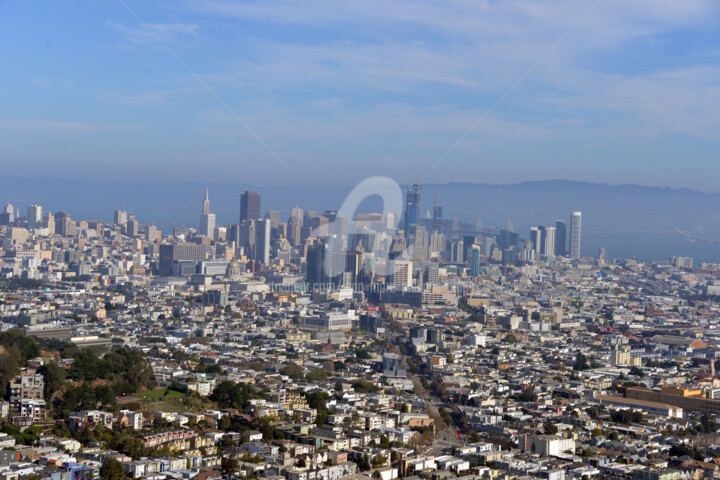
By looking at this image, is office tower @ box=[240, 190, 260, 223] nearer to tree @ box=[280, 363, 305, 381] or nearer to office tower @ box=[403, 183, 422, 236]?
office tower @ box=[403, 183, 422, 236]

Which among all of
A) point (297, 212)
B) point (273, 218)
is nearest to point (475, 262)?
point (297, 212)

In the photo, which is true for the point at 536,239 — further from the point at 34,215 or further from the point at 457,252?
the point at 34,215

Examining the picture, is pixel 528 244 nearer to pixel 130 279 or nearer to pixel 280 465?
pixel 130 279

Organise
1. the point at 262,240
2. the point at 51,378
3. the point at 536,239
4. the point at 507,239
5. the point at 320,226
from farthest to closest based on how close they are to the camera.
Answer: the point at 536,239 → the point at 507,239 → the point at 262,240 → the point at 320,226 → the point at 51,378

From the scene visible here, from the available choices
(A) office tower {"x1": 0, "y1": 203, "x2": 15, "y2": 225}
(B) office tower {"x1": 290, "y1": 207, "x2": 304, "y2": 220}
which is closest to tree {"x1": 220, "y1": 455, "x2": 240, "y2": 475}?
(B) office tower {"x1": 290, "y1": 207, "x2": 304, "y2": 220}

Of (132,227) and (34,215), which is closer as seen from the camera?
(34,215)

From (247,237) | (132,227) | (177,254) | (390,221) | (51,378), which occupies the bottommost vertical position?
(51,378)
